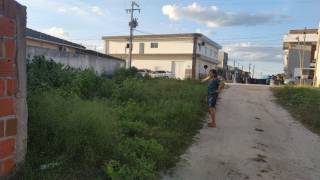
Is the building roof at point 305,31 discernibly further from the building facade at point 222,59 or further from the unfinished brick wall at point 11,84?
the unfinished brick wall at point 11,84

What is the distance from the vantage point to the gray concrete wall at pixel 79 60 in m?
18.1

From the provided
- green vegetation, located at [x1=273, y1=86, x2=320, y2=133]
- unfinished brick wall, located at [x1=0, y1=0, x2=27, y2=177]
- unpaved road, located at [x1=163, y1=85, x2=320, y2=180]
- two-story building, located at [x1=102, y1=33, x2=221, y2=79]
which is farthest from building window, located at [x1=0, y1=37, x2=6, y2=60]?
two-story building, located at [x1=102, y1=33, x2=221, y2=79]

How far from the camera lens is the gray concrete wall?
18.1 m

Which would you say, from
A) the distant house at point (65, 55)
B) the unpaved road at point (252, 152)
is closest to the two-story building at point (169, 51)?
the distant house at point (65, 55)

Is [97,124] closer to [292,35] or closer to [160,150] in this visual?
[160,150]

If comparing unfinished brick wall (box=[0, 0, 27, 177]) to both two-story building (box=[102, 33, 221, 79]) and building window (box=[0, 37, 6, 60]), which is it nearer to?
building window (box=[0, 37, 6, 60])

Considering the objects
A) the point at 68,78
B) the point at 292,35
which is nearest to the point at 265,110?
the point at 68,78

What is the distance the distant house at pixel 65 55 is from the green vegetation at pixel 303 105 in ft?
37.1

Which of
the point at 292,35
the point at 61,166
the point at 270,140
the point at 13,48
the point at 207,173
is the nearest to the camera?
the point at 13,48

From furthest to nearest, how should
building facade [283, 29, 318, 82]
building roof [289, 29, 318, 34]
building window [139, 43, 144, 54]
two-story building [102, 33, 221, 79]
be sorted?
building roof [289, 29, 318, 34]
building window [139, 43, 144, 54]
two-story building [102, 33, 221, 79]
building facade [283, 29, 318, 82]

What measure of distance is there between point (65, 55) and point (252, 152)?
16105 millimetres

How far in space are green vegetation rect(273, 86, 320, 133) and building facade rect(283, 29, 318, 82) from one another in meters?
23.5

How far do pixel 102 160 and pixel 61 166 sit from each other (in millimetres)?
692

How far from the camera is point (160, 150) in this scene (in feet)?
20.6
